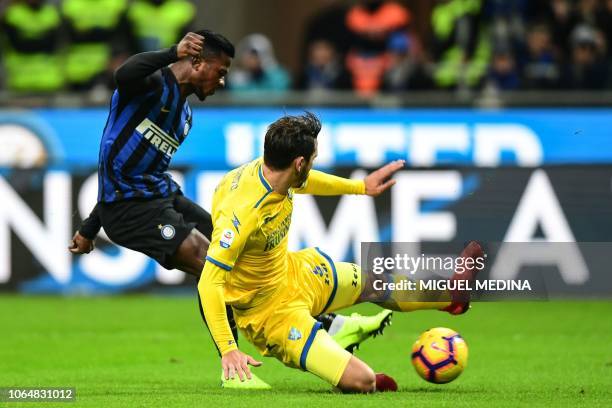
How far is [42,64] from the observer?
17.8 metres

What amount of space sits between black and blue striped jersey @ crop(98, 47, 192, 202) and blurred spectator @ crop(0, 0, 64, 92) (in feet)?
29.5

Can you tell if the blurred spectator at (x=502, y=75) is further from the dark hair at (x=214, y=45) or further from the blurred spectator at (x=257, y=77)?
the dark hair at (x=214, y=45)

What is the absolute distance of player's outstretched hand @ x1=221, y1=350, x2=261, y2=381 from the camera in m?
7.24

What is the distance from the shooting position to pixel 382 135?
16281mm

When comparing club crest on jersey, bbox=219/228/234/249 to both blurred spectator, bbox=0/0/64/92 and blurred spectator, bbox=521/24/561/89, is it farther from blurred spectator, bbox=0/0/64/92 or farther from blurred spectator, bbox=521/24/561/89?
blurred spectator, bbox=0/0/64/92

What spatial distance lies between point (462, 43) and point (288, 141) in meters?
10.5

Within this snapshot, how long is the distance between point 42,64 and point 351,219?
5.40 meters

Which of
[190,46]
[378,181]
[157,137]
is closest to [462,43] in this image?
[157,137]

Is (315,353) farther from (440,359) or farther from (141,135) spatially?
(141,135)

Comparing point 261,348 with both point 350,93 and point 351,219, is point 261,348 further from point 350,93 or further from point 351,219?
point 350,93

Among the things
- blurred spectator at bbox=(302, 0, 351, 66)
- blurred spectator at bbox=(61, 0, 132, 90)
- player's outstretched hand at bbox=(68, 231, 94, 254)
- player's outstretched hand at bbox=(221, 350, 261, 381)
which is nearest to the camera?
player's outstretched hand at bbox=(221, 350, 261, 381)

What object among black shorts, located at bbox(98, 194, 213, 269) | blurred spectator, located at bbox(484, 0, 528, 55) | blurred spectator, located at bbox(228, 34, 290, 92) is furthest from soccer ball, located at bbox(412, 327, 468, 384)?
blurred spectator, located at bbox(228, 34, 290, 92)

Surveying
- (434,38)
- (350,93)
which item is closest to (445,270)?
(350,93)

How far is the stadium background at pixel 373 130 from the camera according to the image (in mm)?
14352
